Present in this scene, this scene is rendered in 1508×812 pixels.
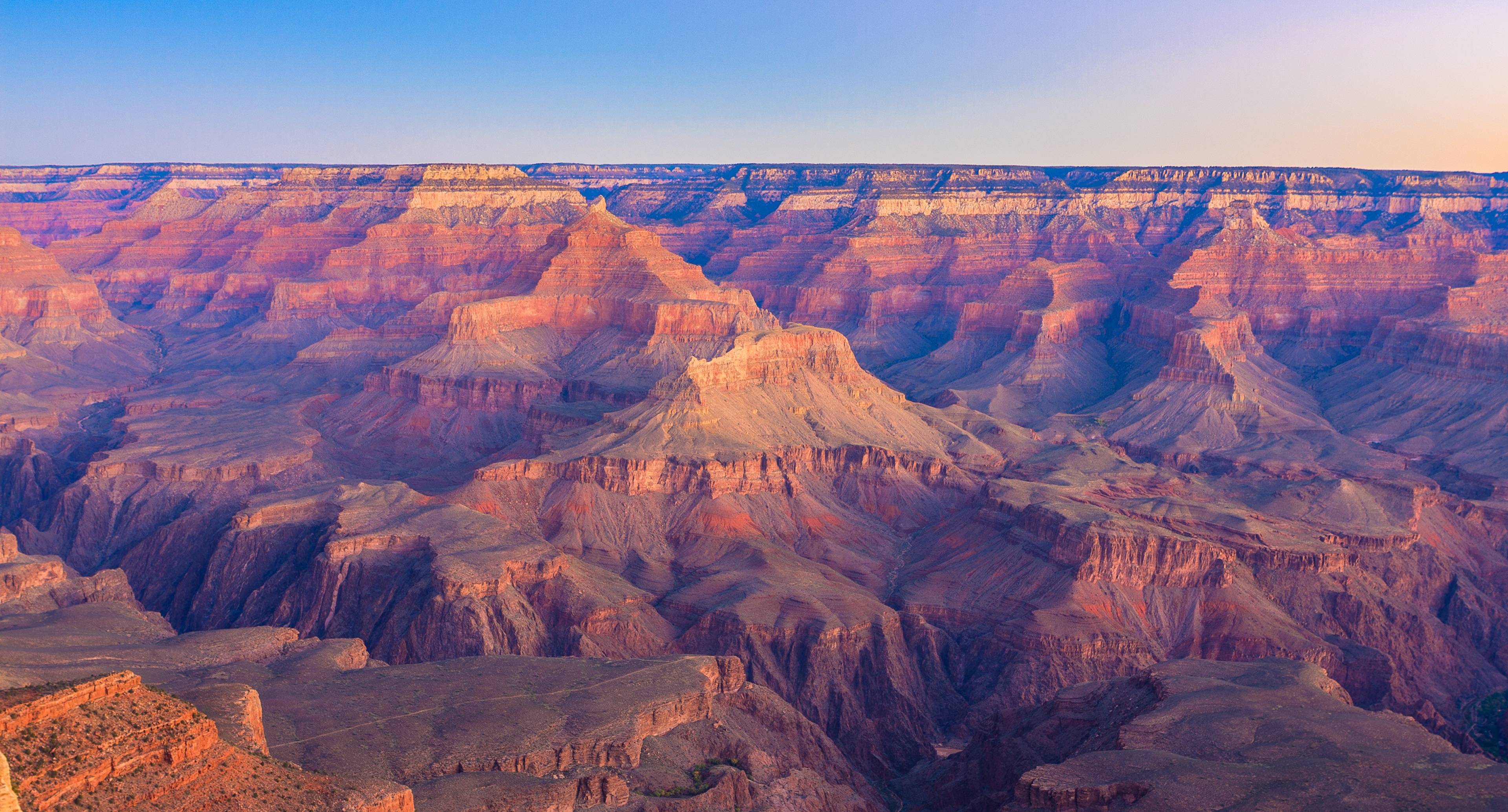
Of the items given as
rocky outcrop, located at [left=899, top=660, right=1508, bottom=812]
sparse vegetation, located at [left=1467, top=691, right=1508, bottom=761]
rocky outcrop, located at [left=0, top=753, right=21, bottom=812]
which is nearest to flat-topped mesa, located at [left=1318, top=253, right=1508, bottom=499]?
sparse vegetation, located at [left=1467, top=691, right=1508, bottom=761]

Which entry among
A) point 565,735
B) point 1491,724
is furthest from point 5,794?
point 1491,724

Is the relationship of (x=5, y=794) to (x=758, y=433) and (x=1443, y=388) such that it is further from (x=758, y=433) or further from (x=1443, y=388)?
(x=1443, y=388)

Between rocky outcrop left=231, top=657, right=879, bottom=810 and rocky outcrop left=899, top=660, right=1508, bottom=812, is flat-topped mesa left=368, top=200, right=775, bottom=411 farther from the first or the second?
rocky outcrop left=899, top=660, right=1508, bottom=812

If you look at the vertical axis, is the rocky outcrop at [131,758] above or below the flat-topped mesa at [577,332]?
above

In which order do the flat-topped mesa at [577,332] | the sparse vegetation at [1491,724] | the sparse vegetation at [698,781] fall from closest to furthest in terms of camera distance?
the sparse vegetation at [698,781], the sparse vegetation at [1491,724], the flat-topped mesa at [577,332]

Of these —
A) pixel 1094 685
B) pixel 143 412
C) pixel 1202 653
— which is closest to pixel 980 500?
pixel 1202 653

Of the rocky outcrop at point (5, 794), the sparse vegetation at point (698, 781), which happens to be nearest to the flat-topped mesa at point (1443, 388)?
the sparse vegetation at point (698, 781)

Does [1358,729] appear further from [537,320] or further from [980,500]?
[537,320]

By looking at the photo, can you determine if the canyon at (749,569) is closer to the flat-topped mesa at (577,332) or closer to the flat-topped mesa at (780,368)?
the flat-topped mesa at (780,368)
